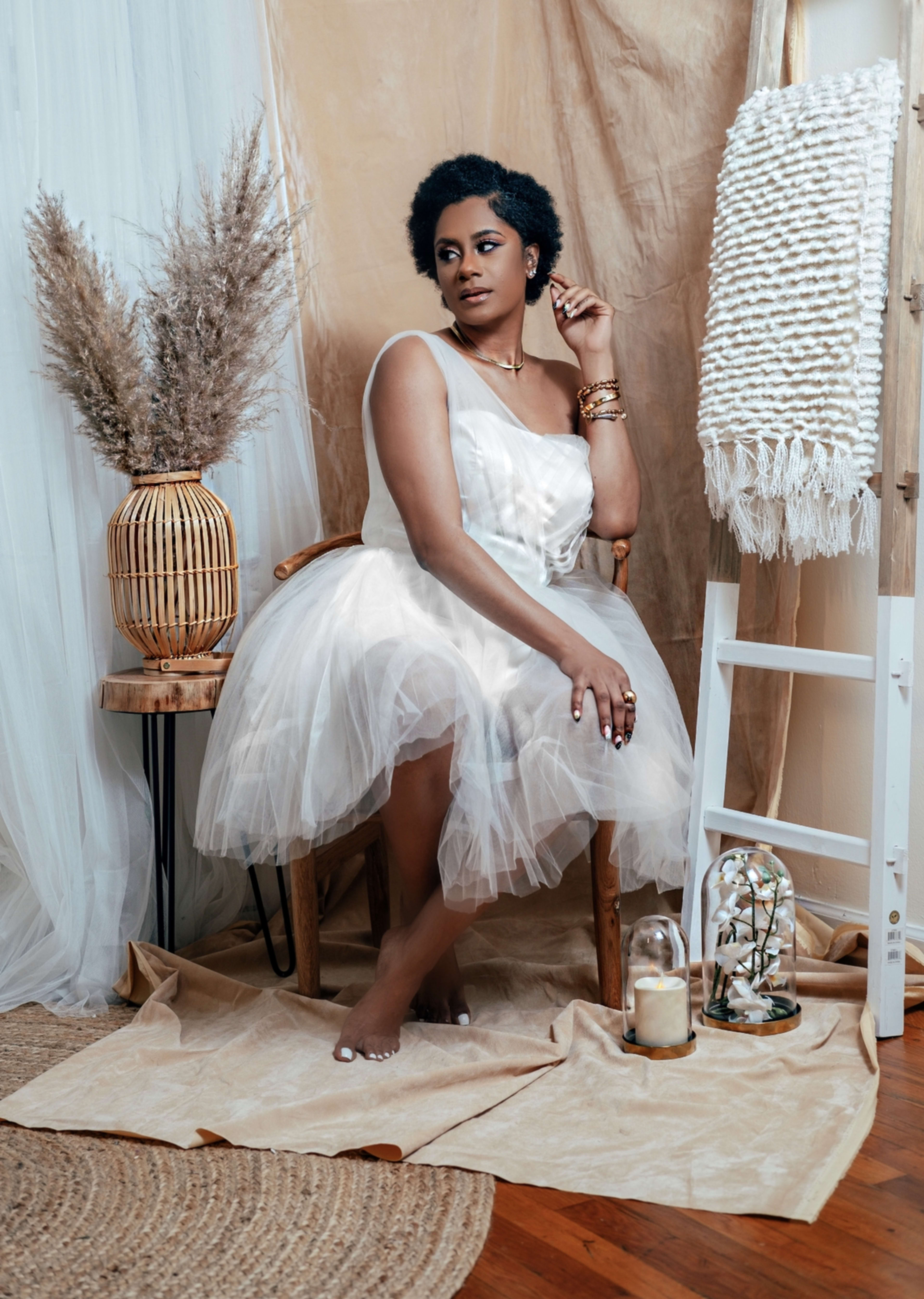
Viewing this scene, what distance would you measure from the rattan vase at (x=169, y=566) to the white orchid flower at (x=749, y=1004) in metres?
1.03

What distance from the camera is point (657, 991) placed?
67.9 inches

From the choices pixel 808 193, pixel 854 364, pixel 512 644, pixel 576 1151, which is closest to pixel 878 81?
pixel 808 193

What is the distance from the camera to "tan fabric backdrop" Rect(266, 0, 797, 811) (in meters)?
2.30

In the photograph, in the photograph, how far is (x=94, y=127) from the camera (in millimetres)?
2033

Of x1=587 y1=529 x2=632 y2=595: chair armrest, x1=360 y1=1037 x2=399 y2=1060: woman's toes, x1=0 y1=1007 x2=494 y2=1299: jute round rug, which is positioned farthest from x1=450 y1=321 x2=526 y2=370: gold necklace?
x1=0 y1=1007 x2=494 y2=1299: jute round rug

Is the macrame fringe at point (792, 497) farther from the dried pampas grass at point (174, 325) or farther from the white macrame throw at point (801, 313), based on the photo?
the dried pampas grass at point (174, 325)

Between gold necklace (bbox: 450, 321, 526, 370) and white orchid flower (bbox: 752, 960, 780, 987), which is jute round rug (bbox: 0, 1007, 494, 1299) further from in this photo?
gold necklace (bbox: 450, 321, 526, 370)

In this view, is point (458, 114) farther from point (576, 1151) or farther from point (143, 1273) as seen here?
point (143, 1273)

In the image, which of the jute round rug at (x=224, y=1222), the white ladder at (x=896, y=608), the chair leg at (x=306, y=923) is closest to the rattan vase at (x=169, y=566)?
the chair leg at (x=306, y=923)

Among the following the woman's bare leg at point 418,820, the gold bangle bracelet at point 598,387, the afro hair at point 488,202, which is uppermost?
the afro hair at point 488,202

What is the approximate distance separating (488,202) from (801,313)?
0.59m

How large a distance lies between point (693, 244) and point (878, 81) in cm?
52

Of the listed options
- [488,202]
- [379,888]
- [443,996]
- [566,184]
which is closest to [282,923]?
[379,888]

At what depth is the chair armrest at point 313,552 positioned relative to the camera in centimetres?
209
